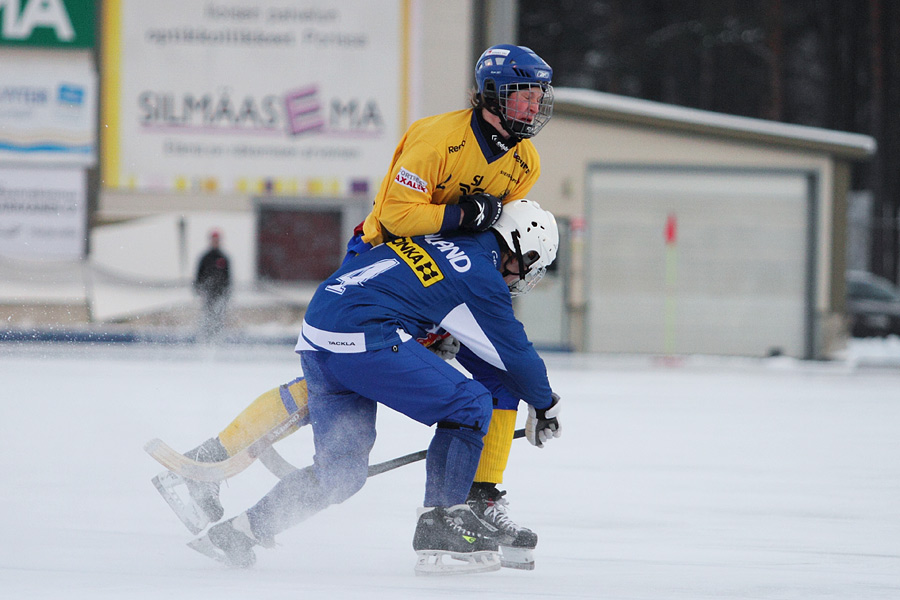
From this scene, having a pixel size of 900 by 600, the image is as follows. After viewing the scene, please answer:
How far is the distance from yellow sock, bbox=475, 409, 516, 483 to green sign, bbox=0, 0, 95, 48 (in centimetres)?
1438

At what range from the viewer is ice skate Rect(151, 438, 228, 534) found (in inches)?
142

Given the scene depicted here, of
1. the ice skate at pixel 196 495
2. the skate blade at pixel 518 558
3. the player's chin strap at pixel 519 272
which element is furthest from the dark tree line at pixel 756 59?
the ice skate at pixel 196 495

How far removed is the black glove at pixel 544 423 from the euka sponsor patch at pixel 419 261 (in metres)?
0.56

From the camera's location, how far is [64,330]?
1472 cm

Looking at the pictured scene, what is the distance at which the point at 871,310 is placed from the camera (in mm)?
19406

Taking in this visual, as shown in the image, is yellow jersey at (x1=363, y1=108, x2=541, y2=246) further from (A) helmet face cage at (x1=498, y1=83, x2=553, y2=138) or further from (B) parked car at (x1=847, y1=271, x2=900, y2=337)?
(B) parked car at (x1=847, y1=271, x2=900, y2=337)

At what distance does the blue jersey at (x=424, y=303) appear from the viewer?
3361mm

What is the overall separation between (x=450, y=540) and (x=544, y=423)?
0.49 meters

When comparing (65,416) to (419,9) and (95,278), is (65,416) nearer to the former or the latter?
(95,278)

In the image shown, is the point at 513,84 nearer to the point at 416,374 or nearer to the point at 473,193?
the point at 473,193

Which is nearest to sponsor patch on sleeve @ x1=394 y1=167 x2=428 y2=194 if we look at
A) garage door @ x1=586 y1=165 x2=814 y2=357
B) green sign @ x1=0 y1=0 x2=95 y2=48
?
garage door @ x1=586 y1=165 x2=814 y2=357

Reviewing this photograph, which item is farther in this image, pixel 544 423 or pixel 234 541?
pixel 544 423

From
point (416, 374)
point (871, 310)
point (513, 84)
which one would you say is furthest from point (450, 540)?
point (871, 310)

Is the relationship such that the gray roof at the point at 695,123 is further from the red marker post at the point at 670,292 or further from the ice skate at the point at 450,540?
the ice skate at the point at 450,540
